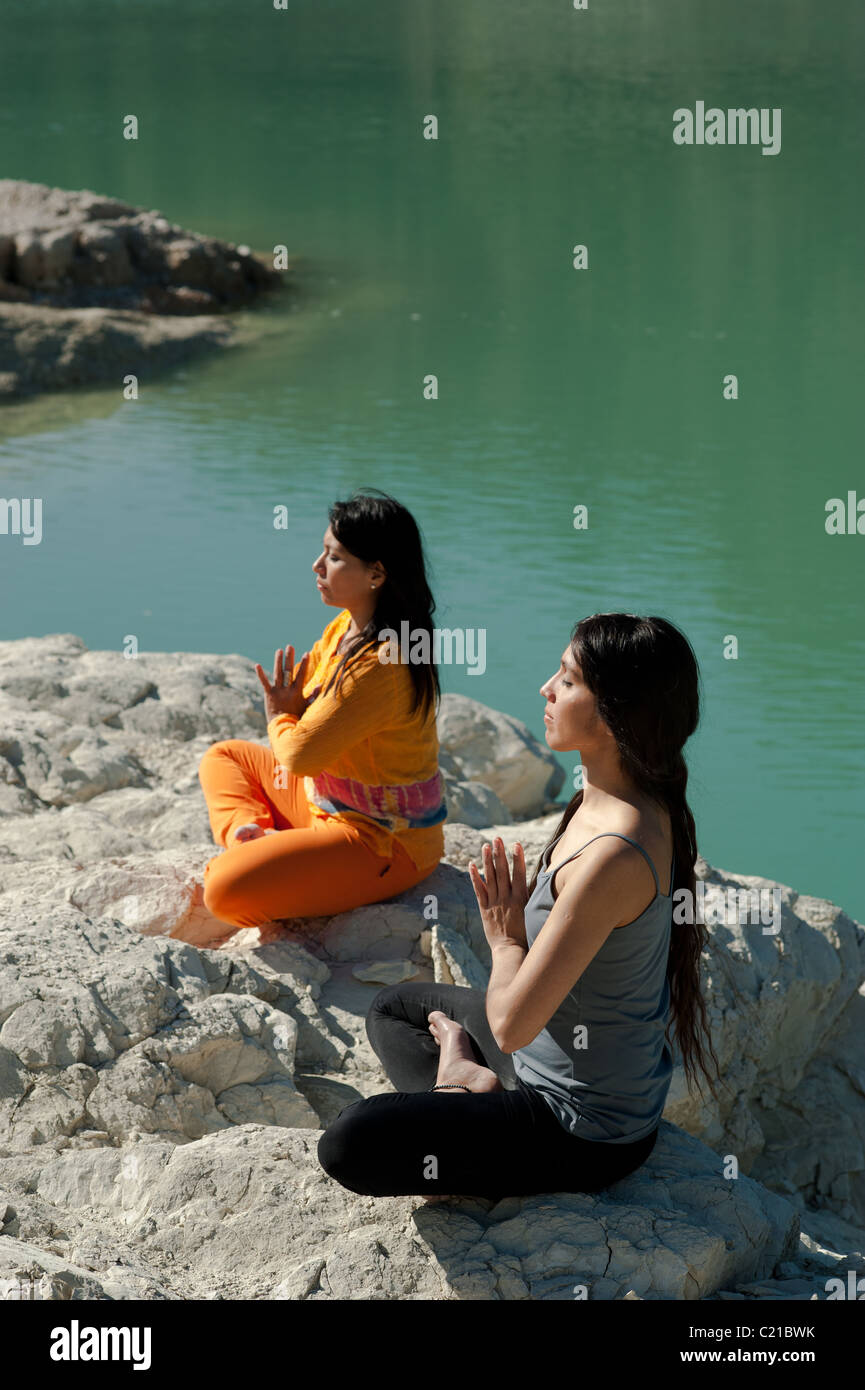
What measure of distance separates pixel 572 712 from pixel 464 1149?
2.12ft

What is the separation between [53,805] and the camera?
4.09 meters

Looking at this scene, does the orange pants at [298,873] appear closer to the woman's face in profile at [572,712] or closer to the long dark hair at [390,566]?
the long dark hair at [390,566]

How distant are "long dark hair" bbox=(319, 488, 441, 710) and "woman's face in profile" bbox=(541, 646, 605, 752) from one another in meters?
0.99

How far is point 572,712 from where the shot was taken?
2.04 m

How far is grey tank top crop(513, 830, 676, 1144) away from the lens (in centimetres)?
200

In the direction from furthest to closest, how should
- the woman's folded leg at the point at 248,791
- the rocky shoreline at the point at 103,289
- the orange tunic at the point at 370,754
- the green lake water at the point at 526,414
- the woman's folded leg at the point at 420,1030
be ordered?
the rocky shoreline at the point at 103,289 → the green lake water at the point at 526,414 → the woman's folded leg at the point at 248,791 → the orange tunic at the point at 370,754 → the woman's folded leg at the point at 420,1030

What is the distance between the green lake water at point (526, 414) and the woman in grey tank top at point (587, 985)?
1.49m

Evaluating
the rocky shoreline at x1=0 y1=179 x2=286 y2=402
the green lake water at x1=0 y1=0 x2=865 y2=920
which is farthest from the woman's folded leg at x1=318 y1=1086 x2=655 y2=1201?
the rocky shoreline at x1=0 y1=179 x2=286 y2=402

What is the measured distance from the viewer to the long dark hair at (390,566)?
3.00 m

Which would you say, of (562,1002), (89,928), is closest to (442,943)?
(89,928)

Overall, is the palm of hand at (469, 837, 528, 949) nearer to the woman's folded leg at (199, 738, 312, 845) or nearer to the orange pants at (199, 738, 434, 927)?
the orange pants at (199, 738, 434, 927)

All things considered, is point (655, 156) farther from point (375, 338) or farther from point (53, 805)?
point (53, 805)

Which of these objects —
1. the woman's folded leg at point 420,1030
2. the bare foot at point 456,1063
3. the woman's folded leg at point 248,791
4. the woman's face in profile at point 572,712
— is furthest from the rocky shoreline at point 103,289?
the woman's face in profile at point 572,712
